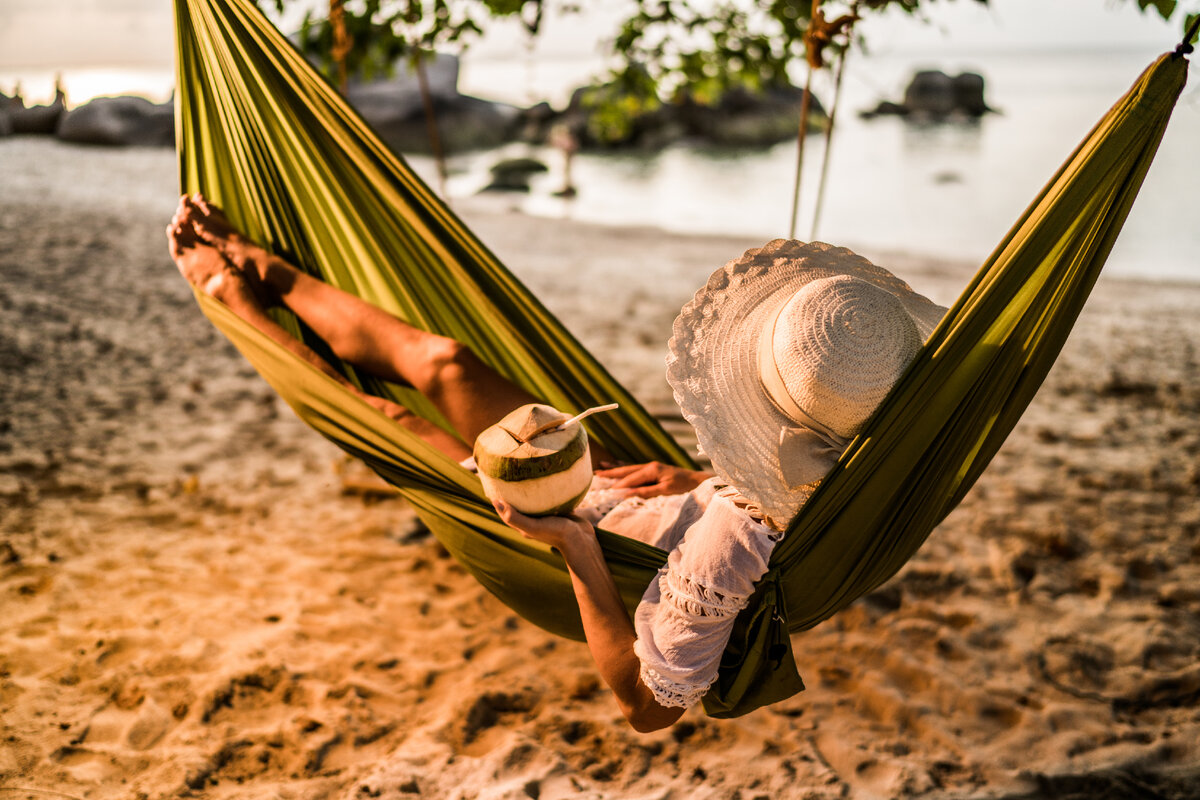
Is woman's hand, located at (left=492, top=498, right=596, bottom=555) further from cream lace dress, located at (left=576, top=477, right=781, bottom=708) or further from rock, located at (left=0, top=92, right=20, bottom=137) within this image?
rock, located at (left=0, top=92, right=20, bottom=137)

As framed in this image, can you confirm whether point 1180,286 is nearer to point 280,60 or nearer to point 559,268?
point 559,268

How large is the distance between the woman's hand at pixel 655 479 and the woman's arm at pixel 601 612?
0.33 metres

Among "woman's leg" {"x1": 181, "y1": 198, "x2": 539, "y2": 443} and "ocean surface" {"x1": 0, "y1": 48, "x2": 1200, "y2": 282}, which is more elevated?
"ocean surface" {"x1": 0, "y1": 48, "x2": 1200, "y2": 282}

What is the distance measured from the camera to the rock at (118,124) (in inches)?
415

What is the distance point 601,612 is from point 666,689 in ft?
0.45

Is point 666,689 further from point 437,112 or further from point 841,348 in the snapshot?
point 437,112

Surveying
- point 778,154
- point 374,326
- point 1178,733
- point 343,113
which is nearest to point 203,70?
point 343,113

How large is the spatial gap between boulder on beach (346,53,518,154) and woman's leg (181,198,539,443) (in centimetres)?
1361

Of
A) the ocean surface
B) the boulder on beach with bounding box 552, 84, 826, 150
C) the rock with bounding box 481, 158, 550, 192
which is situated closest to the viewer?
the ocean surface

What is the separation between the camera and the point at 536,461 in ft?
3.50

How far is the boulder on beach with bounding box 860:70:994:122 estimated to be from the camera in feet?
75.5

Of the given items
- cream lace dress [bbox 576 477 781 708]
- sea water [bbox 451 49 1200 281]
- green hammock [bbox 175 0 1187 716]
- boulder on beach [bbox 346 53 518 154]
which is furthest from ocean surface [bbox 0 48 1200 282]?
cream lace dress [bbox 576 477 781 708]

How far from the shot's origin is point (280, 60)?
178 cm

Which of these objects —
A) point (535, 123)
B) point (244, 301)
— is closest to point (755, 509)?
point (244, 301)
